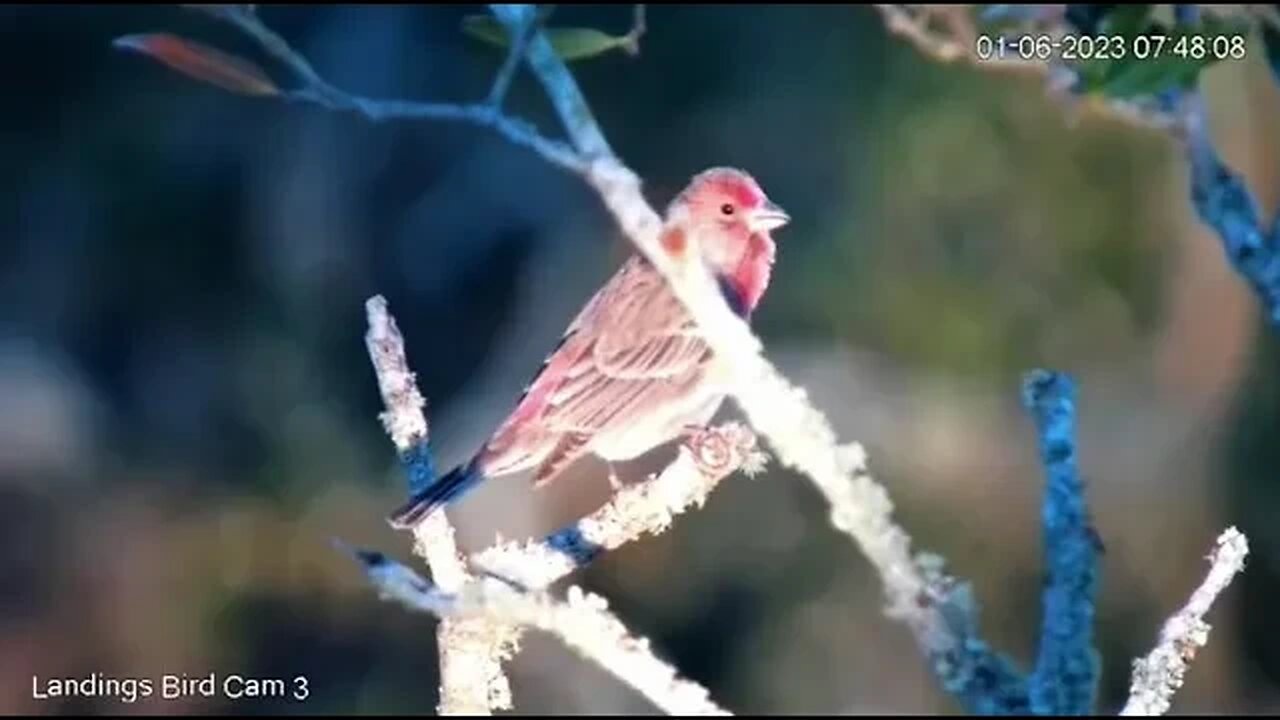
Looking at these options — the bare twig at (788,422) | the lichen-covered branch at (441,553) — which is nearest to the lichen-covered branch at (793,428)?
the bare twig at (788,422)

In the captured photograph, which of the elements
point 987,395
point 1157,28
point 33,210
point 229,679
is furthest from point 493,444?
point 33,210

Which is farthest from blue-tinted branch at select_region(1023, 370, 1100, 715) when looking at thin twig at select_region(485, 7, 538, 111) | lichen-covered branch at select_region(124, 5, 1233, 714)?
thin twig at select_region(485, 7, 538, 111)

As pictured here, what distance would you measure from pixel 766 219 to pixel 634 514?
132mm

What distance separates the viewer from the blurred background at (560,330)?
1.23 meters

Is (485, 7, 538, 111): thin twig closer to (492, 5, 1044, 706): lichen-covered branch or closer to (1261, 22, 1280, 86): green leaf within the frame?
(492, 5, 1044, 706): lichen-covered branch

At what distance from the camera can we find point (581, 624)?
55cm

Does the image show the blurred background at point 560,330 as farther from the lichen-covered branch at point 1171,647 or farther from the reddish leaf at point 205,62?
the lichen-covered branch at point 1171,647

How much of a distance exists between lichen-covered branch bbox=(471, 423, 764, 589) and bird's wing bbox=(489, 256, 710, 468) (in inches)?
1.0

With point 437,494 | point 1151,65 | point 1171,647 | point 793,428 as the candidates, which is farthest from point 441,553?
point 1151,65

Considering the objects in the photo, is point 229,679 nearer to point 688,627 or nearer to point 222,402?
point 688,627

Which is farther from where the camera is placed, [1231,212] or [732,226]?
[1231,212]

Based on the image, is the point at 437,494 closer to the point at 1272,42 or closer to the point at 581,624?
the point at 581,624

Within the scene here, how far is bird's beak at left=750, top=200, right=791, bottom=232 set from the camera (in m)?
0.68

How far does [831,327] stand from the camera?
1.41m
